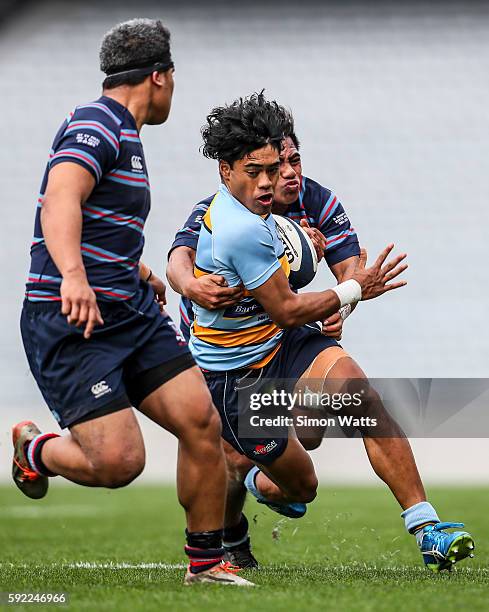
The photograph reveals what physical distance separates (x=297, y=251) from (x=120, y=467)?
188cm

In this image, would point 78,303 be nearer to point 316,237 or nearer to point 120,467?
point 120,467

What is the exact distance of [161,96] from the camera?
4.43 m

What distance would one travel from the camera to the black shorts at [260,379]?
5430mm

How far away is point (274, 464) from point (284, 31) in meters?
12.0

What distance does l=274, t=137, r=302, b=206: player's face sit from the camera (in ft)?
19.3

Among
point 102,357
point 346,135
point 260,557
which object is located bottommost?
point 260,557

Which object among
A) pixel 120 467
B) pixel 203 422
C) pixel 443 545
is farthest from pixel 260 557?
pixel 120 467

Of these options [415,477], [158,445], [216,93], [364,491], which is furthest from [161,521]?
[216,93]

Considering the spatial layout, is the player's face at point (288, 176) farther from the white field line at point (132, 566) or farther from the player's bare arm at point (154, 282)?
the white field line at point (132, 566)

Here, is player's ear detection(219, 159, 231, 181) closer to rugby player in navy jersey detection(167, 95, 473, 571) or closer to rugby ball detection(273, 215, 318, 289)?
rugby player in navy jersey detection(167, 95, 473, 571)

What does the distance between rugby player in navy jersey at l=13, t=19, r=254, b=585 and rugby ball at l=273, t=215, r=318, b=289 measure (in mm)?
1242

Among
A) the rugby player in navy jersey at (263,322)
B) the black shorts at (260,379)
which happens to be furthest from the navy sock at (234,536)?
the black shorts at (260,379)

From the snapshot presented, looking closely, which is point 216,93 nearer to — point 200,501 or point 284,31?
point 284,31

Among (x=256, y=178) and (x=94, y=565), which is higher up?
(x=256, y=178)
